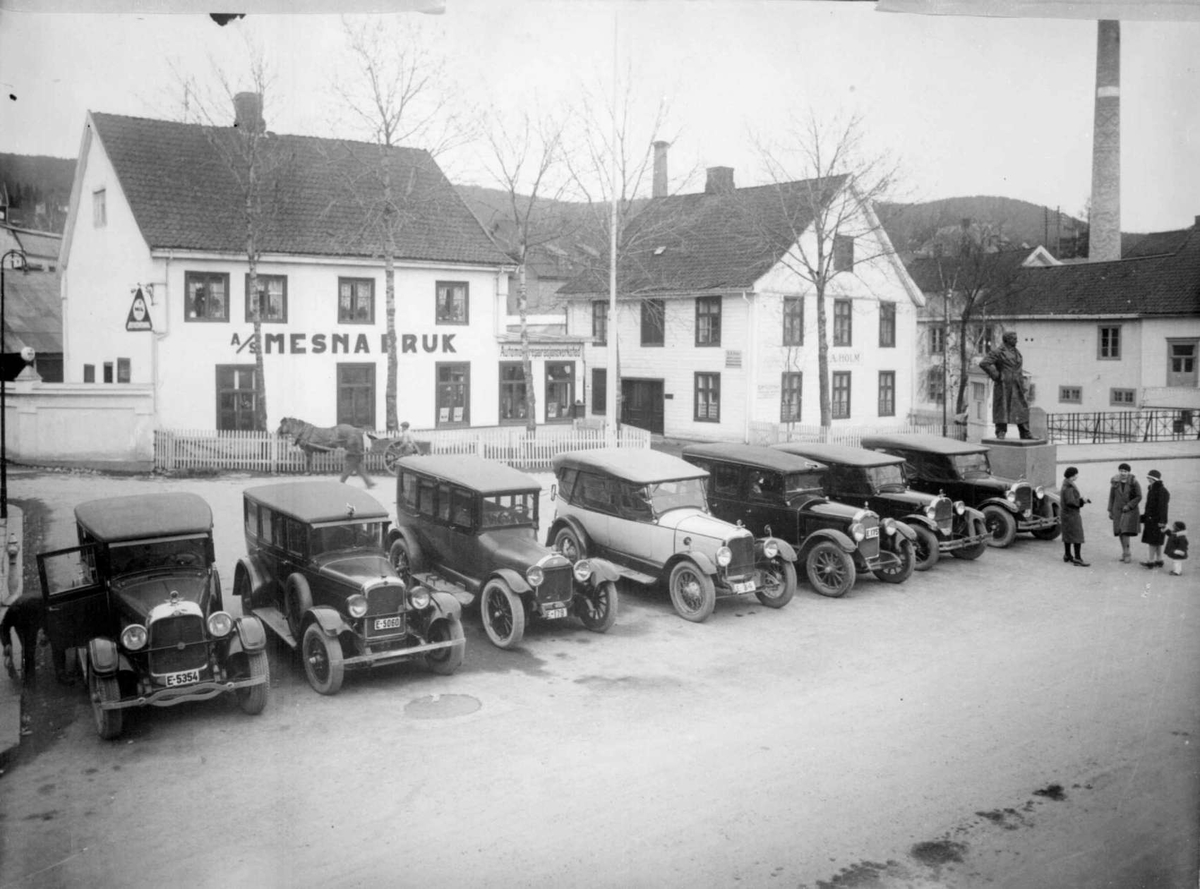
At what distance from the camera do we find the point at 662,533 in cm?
1034

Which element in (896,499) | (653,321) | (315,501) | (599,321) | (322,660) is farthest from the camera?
(653,321)

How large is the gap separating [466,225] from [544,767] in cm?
514

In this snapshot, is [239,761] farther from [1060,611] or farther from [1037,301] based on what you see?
[1037,301]

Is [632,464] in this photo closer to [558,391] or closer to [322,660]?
[558,391]

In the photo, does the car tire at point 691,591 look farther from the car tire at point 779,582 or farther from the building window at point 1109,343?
the building window at point 1109,343

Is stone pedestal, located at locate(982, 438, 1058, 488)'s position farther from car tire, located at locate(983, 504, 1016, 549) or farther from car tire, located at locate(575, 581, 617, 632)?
car tire, located at locate(575, 581, 617, 632)

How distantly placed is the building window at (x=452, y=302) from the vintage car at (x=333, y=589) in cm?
183

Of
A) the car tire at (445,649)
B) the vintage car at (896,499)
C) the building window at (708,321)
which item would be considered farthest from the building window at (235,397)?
the building window at (708,321)

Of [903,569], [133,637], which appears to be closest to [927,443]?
[903,569]

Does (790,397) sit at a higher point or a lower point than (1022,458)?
higher

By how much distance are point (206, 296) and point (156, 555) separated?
1975 millimetres

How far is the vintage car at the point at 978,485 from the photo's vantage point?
1334 cm

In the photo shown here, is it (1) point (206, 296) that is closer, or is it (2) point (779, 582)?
(1) point (206, 296)

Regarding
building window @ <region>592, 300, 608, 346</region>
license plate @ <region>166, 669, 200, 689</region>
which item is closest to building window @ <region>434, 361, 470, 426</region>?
license plate @ <region>166, 669, 200, 689</region>
